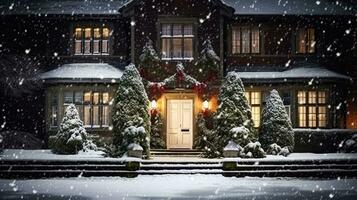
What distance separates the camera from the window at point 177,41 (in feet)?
82.0

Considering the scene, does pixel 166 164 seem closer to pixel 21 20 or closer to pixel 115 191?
pixel 115 191

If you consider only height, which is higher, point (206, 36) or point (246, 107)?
point (206, 36)

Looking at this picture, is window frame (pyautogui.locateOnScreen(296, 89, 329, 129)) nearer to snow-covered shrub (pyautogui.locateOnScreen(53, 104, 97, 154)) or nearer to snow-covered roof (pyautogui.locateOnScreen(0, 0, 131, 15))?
snow-covered roof (pyautogui.locateOnScreen(0, 0, 131, 15))

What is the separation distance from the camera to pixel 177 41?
2508 centimetres

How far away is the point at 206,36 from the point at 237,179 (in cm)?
939

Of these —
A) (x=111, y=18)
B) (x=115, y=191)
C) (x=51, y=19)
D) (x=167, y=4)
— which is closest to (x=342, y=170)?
(x=115, y=191)

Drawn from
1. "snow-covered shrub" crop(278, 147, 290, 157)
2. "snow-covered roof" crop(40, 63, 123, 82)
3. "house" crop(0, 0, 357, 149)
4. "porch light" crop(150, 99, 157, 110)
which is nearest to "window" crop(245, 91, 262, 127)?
"house" crop(0, 0, 357, 149)

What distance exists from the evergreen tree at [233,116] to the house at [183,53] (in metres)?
2.30

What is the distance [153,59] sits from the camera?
24.4 m

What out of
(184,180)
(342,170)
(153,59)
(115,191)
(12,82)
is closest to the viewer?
(115,191)

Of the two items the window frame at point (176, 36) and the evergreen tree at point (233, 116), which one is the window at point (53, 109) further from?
the evergreen tree at point (233, 116)

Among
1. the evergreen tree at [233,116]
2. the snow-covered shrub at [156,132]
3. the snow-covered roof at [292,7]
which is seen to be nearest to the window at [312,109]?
the snow-covered roof at [292,7]

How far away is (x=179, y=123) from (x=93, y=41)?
6326 millimetres

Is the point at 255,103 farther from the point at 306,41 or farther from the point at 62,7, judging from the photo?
the point at 62,7
